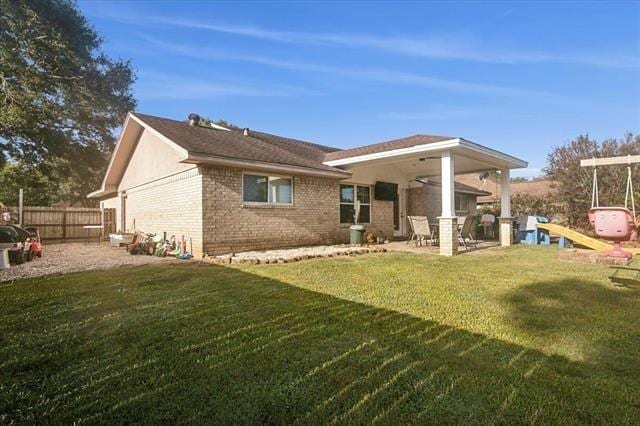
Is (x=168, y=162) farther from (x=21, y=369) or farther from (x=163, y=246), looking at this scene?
(x=21, y=369)

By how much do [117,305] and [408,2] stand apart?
12017 millimetres

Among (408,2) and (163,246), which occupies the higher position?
(408,2)

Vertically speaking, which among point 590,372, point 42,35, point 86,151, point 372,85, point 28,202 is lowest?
point 590,372

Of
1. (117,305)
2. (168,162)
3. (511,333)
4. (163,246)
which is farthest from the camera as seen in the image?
(168,162)

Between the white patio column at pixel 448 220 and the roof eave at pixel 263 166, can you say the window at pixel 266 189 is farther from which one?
the white patio column at pixel 448 220

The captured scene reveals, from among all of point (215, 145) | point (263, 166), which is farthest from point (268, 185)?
point (215, 145)

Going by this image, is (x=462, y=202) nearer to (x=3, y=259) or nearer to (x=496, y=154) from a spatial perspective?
(x=496, y=154)

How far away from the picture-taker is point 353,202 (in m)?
13.4

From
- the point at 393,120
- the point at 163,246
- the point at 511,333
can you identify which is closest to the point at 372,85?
the point at 393,120

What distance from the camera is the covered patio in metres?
9.24

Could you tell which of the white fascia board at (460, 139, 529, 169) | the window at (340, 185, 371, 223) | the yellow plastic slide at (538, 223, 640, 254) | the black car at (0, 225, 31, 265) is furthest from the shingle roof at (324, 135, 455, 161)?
the black car at (0, 225, 31, 265)

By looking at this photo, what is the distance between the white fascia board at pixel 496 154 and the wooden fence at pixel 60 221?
60.0 feet

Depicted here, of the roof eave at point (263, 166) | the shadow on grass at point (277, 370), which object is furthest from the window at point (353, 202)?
the shadow on grass at point (277, 370)

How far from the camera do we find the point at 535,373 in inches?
93.7
